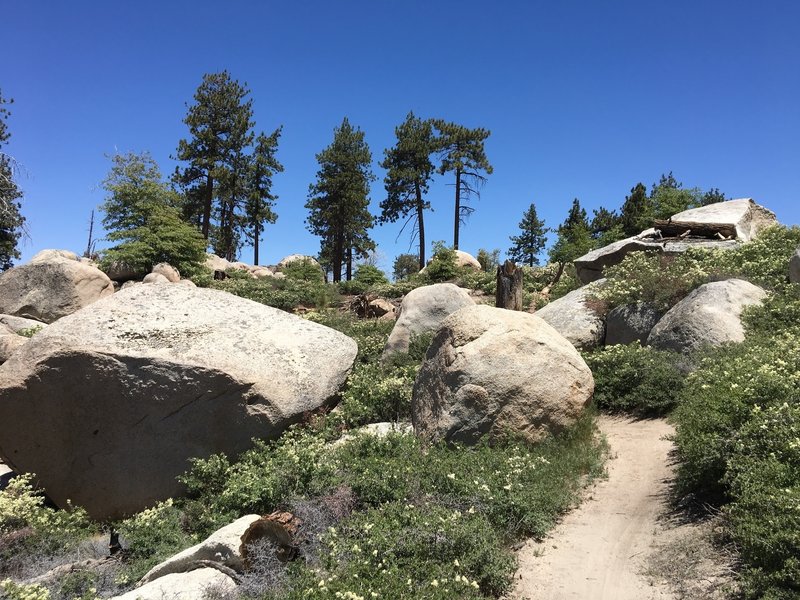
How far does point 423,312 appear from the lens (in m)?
13.7

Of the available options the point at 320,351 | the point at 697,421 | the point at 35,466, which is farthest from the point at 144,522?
the point at 697,421

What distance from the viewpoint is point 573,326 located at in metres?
12.6

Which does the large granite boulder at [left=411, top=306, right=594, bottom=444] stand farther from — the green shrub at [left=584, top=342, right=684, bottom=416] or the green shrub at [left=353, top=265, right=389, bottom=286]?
the green shrub at [left=353, top=265, right=389, bottom=286]

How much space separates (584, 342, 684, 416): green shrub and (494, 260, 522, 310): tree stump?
331 centimetres

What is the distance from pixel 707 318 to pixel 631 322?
209 cm

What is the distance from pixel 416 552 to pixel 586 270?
48.4ft

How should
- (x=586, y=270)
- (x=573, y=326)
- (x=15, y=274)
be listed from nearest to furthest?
(x=573, y=326) < (x=586, y=270) < (x=15, y=274)

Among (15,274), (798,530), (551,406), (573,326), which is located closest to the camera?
(798,530)

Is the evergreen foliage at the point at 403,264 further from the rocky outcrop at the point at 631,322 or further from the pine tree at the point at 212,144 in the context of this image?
the rocky outcrop at the point at 631,322

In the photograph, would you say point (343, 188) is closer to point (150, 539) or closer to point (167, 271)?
point (167, 271)

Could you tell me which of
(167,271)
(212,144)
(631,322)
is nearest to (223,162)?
(212,144)

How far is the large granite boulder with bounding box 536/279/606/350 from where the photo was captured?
12.4 m

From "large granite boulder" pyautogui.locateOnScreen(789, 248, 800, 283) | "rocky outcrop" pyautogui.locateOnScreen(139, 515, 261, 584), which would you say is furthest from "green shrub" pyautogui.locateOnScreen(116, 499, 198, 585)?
"large granite boulder" pyautogui.locateOnScreen(789, 248, 800, 283)

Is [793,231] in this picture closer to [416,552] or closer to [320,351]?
[320,351]
